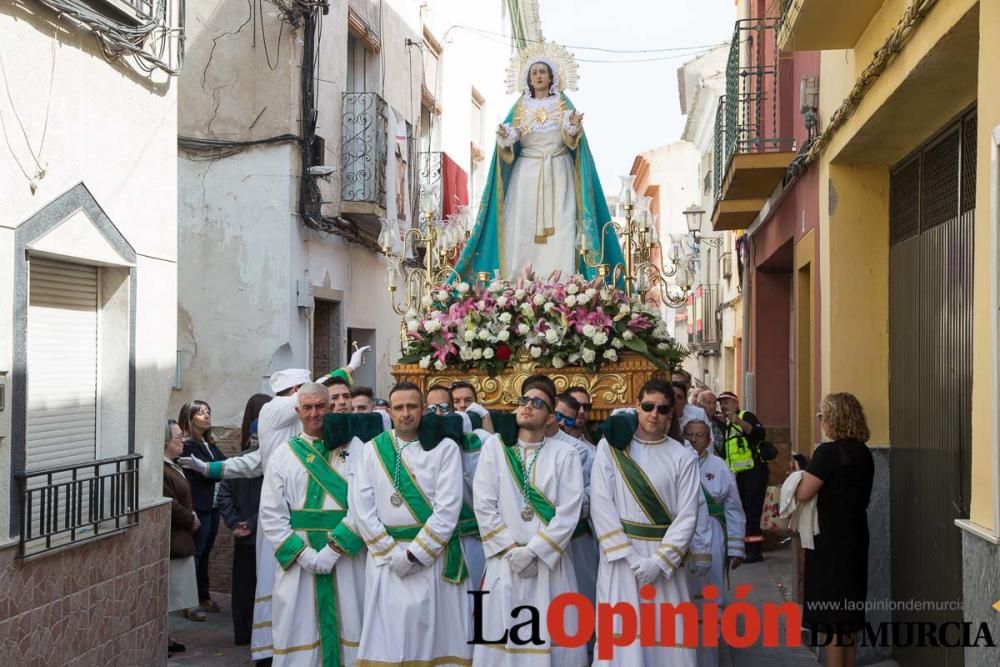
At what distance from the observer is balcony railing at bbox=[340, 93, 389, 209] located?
1334 centimetres

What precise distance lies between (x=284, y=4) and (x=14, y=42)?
19.5 feet

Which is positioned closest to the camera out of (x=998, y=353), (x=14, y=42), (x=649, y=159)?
(x=998, y=353)

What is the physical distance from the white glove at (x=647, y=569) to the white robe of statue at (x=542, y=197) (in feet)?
12.6

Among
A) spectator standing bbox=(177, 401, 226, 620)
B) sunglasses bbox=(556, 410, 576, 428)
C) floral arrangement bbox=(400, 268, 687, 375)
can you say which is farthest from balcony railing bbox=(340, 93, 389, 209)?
sunglasses bbox=(556, 410, 576, 428)

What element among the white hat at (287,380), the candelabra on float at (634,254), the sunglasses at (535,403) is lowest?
the sunglasses at (535,403)

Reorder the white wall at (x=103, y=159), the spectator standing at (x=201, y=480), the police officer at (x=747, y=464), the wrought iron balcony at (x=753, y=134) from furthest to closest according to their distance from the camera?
1. the wrought iron balcony at (x=753, y=134)
2. the police officer at (x=747, y=464)
3. the spectator standing at (x=201, y=480)
4. the white wall at (x=103, y=159)

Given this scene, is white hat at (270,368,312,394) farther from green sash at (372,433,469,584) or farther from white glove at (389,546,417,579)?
white glove at (389,546,417,579)

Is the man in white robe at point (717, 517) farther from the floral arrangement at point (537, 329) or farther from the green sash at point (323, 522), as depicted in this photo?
the green sash at point (323, 522)

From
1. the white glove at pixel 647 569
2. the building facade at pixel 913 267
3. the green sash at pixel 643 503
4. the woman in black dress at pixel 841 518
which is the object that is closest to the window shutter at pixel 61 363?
the green sash at pixel 643 503

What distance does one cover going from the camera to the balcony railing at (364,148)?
13344 millimetres

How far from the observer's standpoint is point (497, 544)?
627cm

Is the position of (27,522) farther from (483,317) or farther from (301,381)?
(483,317)

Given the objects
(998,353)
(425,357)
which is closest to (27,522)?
(425,357)

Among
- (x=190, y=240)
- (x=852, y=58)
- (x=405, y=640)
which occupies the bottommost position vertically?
(x=405, y=640)
